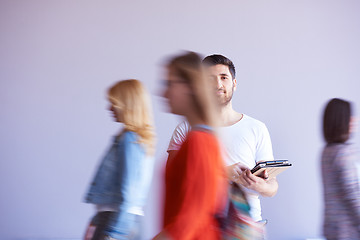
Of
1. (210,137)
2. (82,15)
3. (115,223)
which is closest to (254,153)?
(115,223)

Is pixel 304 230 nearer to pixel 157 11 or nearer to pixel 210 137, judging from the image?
pixel 157 11

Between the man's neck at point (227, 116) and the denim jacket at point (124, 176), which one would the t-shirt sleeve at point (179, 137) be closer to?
the man's neck at point (227, 116)

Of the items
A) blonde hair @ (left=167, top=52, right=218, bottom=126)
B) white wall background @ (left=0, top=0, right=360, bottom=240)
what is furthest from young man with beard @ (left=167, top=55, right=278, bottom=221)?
white wall background @ (left=0, top=0, right=360, bottom=240)

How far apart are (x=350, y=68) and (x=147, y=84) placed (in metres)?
1.65

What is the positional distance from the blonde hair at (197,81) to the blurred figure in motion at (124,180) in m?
0.60

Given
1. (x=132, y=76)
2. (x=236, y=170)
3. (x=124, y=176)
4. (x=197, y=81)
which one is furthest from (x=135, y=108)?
(x=132, y=76)

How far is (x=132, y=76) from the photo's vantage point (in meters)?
3.23

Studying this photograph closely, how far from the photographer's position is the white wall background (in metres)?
3.17

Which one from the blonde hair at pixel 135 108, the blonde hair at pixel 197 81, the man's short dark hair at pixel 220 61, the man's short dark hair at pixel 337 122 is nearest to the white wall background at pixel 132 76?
the man's short dark hair at pixel 337 122

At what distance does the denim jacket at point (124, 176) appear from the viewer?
5.37 feet

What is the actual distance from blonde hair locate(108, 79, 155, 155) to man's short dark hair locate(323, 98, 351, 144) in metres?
1.02

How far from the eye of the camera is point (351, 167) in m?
2.01

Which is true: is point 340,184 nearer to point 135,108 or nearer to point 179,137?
point 179,137

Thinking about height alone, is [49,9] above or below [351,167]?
above
